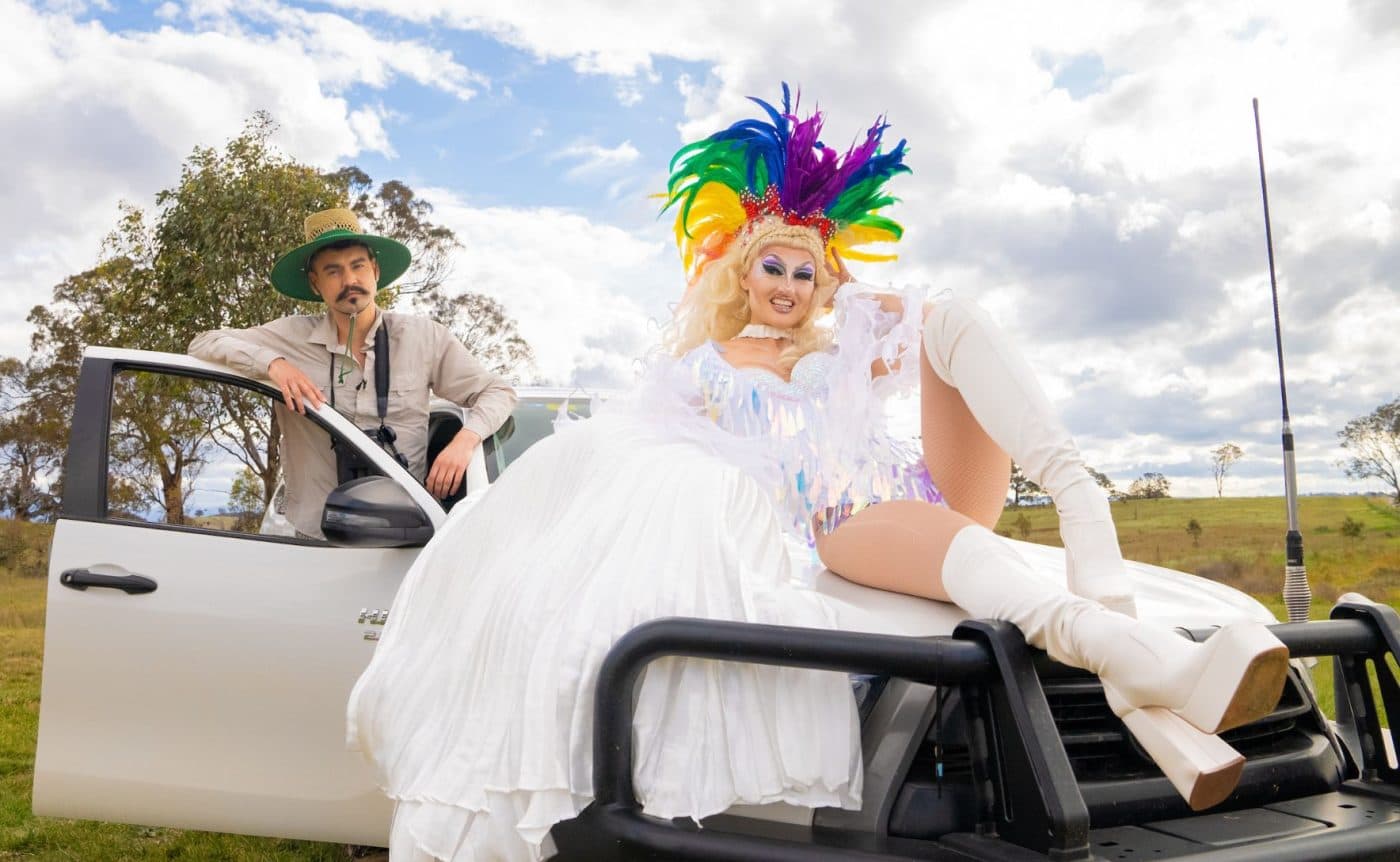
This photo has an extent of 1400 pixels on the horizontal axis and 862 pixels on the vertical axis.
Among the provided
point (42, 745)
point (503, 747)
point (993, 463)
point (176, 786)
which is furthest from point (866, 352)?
point (42, 745)

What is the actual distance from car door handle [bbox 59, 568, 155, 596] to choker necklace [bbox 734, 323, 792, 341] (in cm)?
187

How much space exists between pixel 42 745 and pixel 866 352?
8.67 ft

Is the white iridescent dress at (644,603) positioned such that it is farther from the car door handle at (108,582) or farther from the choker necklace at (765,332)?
the car door handle at (108,582)

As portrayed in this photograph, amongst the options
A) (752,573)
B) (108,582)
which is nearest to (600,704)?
(752,573)

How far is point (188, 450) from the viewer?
3.78 metres

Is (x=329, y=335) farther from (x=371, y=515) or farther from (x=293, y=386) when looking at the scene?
(x=371, y=515)

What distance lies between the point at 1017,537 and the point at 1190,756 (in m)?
1.88

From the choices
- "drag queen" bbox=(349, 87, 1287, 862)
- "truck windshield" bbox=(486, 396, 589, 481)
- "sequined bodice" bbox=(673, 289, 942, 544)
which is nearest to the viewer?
"drag queen" bbox=(349, 87, 1287, 862)

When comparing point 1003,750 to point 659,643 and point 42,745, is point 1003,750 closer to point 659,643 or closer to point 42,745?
point 659,643

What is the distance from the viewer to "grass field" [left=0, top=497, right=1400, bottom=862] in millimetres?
4188

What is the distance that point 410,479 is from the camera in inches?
131

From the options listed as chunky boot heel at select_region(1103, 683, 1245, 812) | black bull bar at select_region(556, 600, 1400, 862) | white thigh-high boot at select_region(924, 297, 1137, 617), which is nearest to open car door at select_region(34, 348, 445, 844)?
black bull bar at select_region(556, 600, 1400, 862)

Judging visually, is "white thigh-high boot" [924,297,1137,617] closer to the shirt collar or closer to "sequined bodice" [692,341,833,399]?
"sequined bodice" [692,341,833,399]

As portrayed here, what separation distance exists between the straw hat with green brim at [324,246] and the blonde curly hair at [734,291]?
150 centimetres
